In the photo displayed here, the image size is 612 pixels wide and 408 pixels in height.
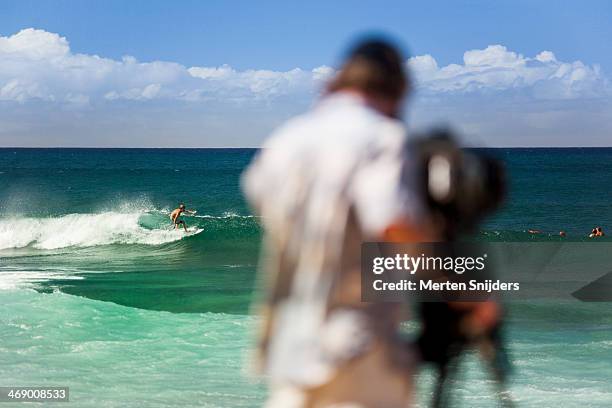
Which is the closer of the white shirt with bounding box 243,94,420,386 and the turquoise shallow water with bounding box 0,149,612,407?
the white shirt with bounding box 243,94,420,386

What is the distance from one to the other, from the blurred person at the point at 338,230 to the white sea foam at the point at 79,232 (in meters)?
22.6

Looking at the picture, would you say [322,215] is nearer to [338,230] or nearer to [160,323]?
[338,230]

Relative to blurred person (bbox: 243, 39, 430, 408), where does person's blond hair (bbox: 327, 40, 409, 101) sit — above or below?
above

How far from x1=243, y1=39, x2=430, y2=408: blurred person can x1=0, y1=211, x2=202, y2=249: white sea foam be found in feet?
74.2

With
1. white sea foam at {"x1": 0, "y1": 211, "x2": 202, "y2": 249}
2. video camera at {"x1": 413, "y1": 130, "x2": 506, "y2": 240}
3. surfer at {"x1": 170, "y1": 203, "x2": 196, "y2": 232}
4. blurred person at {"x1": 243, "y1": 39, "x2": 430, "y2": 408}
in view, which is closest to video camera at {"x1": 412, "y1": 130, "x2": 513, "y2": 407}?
video camera at {"x1": 413, "y1": 130, "x2": 506, "y2": 240}

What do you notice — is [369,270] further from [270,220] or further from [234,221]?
[234,221]

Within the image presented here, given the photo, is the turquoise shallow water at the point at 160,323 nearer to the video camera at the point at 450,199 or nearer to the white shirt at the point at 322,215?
the video camera at the point at 450,199

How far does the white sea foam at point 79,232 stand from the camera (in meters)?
24.8

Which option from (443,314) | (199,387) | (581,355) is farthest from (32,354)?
(443,314)

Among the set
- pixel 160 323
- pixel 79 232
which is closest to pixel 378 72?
pixel 160 323

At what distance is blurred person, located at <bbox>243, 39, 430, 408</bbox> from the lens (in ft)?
5.88

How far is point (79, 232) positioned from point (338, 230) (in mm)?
25359

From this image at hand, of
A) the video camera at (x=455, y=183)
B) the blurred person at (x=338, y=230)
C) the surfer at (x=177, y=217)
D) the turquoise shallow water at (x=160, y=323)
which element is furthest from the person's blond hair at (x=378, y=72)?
the surfer at (x=177, y=217)

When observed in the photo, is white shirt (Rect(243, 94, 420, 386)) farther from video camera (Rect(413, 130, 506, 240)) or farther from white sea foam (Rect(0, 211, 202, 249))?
white sea foam (Rect(0, 211, 202, 249))
